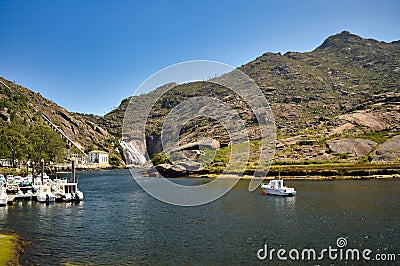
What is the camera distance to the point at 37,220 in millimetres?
44531

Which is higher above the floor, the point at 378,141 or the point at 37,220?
the point at 378,141

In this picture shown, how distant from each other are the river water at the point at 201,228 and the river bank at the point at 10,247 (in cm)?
82

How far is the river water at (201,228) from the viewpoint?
29.0m

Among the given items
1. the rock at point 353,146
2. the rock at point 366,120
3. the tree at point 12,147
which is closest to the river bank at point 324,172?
the rock at point 353,146

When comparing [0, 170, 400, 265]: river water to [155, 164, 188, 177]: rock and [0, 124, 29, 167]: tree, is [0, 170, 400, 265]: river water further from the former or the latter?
[0, 124, 29, 167]: tree

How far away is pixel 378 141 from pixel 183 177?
66.9m

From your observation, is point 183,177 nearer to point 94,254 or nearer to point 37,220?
point 37,220

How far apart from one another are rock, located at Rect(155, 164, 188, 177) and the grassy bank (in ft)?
282

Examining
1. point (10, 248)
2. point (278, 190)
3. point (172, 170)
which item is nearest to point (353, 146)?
point (172, 170)

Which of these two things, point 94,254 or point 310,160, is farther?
point 310,160

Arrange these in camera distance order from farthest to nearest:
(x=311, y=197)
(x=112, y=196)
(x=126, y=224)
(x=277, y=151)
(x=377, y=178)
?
(x=277, y=151), (x=377, y=178), (x=112, y=196), (x=311, y=197), (x=126, y=224)

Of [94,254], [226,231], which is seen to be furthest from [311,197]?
[94,254]

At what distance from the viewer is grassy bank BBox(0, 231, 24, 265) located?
26475 mm

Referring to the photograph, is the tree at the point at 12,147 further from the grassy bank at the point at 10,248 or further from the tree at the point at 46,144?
the grassy bank at the point at 10,248
